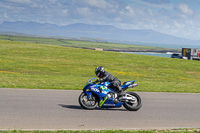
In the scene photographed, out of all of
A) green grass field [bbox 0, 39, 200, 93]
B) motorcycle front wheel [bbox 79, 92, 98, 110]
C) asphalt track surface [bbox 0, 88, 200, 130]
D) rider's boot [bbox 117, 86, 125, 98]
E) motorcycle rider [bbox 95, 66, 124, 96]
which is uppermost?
motorcycle rider [bbox 95, 66, 124, 96]

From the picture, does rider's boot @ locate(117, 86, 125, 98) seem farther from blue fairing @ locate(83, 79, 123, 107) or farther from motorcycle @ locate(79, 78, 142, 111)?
blue fairing @ locate(83, 79, 123, 107)

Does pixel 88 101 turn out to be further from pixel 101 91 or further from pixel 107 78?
pixel 107 78

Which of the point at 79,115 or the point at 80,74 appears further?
the point at 80,74

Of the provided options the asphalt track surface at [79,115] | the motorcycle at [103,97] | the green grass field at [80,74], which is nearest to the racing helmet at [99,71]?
the motorcycle at [103,97]

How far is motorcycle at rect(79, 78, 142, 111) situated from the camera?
1074 cm

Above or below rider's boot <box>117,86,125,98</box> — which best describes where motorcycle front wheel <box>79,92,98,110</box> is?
below

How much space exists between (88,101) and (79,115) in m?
1.11

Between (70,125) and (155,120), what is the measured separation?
2.94m

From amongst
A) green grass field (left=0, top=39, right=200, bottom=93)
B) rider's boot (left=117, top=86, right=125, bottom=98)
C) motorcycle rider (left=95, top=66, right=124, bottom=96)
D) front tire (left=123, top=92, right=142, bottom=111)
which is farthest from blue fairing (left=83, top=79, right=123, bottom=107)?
green grass field (left=0, top=39, right=200, bottom=93)

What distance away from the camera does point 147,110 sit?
1123cm

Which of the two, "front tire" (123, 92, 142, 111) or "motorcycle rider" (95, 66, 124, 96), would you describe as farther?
"front tire" (123, 92, 142, 111)

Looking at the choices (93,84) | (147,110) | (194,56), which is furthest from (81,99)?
(194,56)

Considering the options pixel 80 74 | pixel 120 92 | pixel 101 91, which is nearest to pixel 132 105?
pixel 120 92

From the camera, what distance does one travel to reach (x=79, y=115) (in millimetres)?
9883
